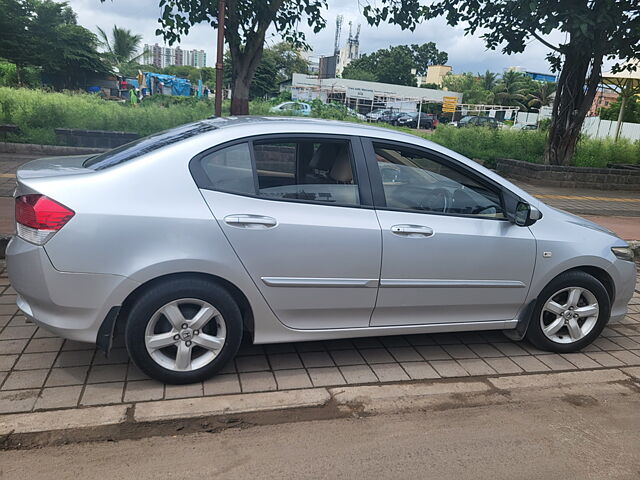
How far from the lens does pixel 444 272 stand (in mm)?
3785

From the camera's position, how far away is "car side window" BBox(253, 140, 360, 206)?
3533mm

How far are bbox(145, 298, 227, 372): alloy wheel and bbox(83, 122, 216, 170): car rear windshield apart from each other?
1009 millimetres

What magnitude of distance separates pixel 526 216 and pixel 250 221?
205 centimetres

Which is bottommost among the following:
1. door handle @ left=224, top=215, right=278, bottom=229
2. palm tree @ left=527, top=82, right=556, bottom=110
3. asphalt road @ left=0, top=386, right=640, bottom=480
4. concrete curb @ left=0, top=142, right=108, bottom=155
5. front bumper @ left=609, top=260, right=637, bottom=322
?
asphalt road @ left=0, top=386, right=640, bottom=480

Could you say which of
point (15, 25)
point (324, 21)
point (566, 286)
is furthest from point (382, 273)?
point (15, 25)

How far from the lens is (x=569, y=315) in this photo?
428 centimetres

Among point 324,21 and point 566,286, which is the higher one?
point 324,21

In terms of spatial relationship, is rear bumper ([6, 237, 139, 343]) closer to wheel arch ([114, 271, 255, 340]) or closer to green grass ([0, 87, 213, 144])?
wheel arch ([114, 271, 255, 340])

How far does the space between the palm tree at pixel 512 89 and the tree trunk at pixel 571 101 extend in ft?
159

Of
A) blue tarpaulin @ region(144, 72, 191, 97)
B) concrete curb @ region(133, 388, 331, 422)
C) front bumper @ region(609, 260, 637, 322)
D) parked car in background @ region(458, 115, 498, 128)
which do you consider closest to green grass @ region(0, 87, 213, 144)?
parked car in background @ region(458, 115, 498, 128)

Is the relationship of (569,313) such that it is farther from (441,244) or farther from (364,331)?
(364,331)

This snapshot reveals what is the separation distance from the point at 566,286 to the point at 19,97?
13982 millimetres

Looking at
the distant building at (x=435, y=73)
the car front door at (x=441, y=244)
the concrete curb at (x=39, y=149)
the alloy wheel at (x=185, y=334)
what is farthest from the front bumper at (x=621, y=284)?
the distant building at (x=435, y=73)

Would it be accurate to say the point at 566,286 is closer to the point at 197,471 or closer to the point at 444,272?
the point at 444,272
